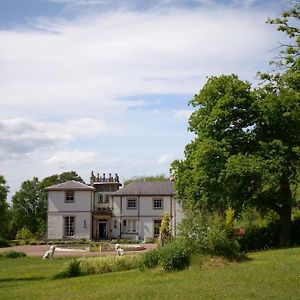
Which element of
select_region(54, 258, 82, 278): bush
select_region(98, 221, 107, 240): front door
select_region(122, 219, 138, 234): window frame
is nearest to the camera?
select_region(54, 258, 82, 278): bush

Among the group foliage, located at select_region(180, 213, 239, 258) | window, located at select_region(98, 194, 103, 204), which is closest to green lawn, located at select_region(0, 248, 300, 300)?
foliage, located at select_region(180, 213, 239, 258)

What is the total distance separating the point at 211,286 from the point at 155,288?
1676mm

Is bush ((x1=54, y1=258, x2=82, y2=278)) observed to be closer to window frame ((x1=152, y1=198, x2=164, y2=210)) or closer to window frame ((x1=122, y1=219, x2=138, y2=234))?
window frame ((x1=122, y1=219, x2=138, y2=234))

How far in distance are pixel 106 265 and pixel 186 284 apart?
337 inches

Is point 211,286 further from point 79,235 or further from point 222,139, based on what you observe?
point 79,235

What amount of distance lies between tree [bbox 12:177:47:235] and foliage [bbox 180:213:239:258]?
181 ft

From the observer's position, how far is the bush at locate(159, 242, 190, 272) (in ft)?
64.8

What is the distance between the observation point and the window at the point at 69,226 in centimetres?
6128

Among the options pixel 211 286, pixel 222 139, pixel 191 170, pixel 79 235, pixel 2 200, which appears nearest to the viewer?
pixel 211 286

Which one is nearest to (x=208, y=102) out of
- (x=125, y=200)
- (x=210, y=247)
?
(x=210, y=247)

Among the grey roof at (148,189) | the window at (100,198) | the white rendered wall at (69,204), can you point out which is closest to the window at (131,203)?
the grey roof at (148,189)

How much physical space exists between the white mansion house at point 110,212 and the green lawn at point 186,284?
38125mm

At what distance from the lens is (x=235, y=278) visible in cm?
1603

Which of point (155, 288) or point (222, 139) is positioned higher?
point (222, 139)
